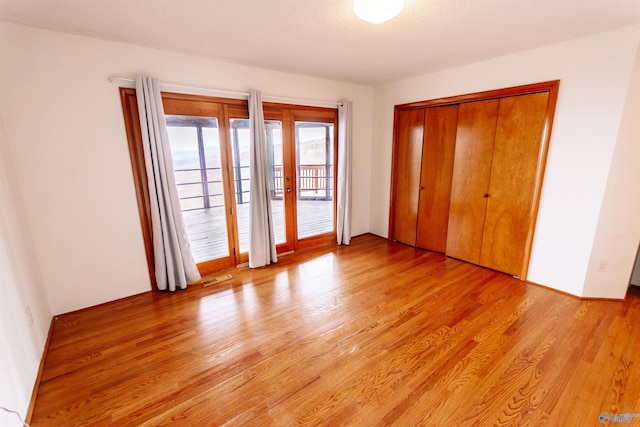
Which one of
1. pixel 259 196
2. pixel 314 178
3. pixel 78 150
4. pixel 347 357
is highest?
pixel 78 150

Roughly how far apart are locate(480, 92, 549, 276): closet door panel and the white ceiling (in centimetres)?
61

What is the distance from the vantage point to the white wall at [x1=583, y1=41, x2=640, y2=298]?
2.33 m

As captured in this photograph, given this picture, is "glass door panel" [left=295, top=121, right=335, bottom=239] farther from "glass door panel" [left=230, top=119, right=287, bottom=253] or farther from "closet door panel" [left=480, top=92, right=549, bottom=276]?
"closet door panel" [left=480, top=92, right=549, bottom=276]

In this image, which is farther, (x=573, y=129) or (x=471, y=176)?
(x=471, y=176)

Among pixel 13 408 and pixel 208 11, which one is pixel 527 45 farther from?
pixel 13 408

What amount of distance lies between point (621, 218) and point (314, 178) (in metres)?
3.44

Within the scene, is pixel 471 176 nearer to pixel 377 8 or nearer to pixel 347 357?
pixel 377 8

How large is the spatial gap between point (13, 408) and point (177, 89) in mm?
2564

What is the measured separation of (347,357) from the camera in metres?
1.99

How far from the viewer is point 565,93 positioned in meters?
2.56

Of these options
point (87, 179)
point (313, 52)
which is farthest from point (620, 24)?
point (87, 179)

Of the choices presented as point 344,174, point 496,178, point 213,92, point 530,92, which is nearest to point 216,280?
point 213,92

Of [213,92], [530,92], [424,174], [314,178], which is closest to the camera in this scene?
[530,92]

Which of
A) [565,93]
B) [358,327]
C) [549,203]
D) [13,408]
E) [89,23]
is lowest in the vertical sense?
[358,327]
